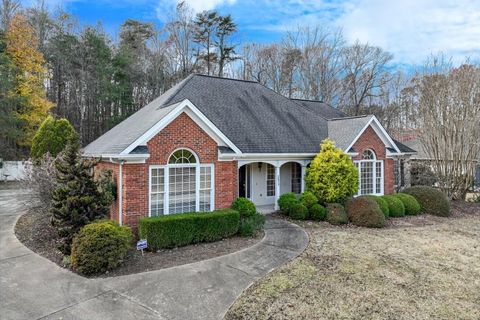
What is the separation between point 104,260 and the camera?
769 centimetres

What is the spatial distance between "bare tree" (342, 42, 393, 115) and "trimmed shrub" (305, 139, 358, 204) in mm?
28666

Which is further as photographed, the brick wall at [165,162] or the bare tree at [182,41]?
the bare tree at [182,41]

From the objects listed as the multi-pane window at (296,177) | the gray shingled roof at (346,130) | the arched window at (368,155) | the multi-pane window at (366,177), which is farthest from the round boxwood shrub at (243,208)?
the arched window at (368,155)

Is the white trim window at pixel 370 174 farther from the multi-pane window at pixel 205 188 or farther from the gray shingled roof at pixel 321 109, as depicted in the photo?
the multi-pane window at pixel 205 188

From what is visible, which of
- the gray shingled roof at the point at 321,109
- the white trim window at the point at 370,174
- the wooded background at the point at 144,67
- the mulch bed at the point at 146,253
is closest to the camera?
the mulch bed at the point at 146,253

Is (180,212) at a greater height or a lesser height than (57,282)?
greater

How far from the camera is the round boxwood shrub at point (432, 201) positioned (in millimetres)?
15602

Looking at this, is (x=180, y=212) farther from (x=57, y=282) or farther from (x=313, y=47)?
(x=313, y=47)

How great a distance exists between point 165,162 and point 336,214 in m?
7.71

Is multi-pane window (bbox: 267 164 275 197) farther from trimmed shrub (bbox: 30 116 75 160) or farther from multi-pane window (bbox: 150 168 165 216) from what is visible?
trimmed shrub (bbox: 30 116 75 160)

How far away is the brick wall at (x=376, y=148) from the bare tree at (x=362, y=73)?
81.9 ft

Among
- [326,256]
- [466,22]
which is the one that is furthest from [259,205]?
[466,22]

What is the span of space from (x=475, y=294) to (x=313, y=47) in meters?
36.7

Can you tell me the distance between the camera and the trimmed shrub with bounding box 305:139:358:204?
14.1 metres
